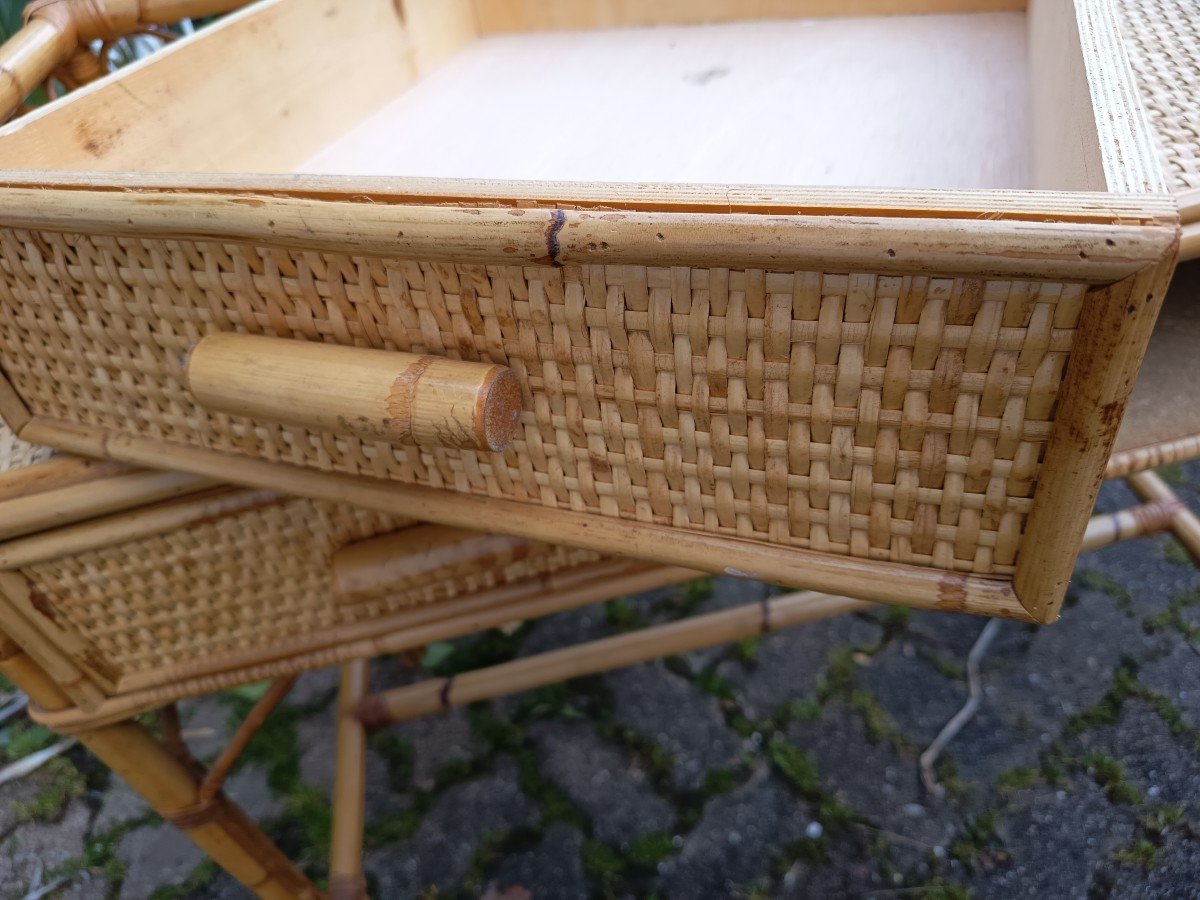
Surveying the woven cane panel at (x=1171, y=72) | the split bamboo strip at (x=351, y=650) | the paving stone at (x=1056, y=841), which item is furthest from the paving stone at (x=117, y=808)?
the woven cane panel at (x=1171, y=72)

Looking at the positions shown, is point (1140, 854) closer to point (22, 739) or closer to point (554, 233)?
point (554, 233)

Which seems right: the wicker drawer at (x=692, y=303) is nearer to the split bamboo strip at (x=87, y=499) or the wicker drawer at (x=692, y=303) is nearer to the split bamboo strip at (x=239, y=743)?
the split bamboo strip at (x=87, y=499)

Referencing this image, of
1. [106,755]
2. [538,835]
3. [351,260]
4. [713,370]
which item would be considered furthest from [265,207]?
[538,835]

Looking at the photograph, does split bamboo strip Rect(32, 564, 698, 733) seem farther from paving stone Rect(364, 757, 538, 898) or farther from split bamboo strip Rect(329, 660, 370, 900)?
paving stone Rect(364, 757, 538, 898)

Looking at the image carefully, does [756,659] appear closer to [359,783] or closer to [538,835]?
[538,835]

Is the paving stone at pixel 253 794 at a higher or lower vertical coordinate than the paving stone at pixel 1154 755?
lower
